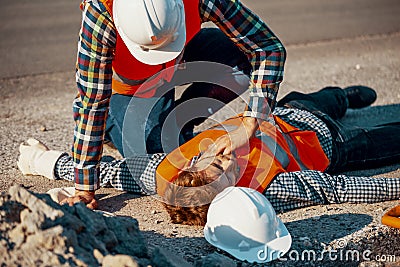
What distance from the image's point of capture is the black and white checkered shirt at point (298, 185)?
12.0 ft

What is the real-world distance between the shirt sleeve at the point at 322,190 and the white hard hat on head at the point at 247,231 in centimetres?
37

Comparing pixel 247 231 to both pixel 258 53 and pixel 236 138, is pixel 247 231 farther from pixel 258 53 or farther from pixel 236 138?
pixel 258 53

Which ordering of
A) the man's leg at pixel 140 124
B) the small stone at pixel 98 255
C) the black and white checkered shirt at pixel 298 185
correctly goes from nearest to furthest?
the small stone at pixel 98 255
the black and white checkered shirt at pixel 298 185
the man's leg at pixel 140 124

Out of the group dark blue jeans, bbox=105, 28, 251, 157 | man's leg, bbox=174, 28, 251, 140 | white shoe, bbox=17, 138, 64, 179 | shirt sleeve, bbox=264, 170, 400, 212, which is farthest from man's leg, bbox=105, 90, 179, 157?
shirt sleeve, bbox=264, 170, 400, 212

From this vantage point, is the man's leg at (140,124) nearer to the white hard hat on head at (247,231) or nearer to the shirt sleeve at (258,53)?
the shirt sleeve at (258,53)

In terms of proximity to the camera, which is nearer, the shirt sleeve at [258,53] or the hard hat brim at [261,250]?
the hard hat brim at [261,250]

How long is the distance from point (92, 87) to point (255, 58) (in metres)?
0.89

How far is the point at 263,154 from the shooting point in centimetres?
381

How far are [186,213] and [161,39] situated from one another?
34.4 inches

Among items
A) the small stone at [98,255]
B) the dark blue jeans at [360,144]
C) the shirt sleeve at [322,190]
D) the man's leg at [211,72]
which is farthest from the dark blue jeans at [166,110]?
the small stone at [98,255]

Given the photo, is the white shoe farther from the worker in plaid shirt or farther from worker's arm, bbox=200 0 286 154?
worker's arm, bbox=200 0 286 154

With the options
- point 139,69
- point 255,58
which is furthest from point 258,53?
point 139,69

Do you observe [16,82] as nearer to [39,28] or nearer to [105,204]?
[39,28]

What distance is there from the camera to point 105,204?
381 centimetres
